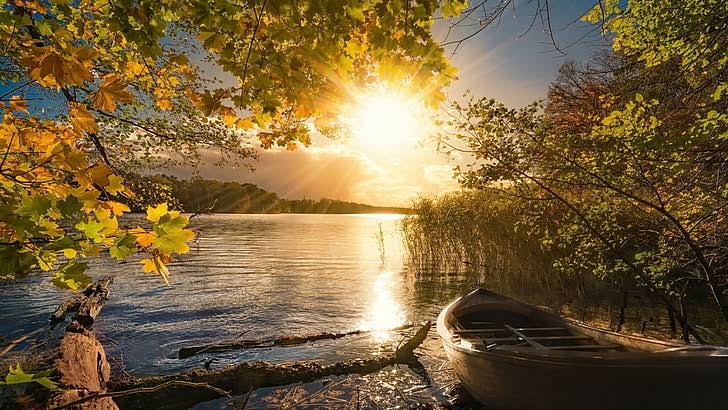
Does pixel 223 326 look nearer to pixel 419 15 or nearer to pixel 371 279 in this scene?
pixel 371 279

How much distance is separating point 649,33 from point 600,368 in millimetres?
5126

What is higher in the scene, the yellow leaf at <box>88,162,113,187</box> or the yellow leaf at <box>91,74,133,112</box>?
the yellow leaf at <box>91,74,133,112</box>

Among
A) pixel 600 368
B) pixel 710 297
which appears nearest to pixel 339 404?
pixel 600 368

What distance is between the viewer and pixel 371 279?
18.6 m

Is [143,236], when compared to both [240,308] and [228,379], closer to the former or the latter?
[228,379]

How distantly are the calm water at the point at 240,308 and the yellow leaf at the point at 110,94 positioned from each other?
285 inches

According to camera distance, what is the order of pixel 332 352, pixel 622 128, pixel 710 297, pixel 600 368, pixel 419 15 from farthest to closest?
pixel 710 297 < pixel 332 352 < pixel 622 128 < pixel 600 368 < pixel 419 15

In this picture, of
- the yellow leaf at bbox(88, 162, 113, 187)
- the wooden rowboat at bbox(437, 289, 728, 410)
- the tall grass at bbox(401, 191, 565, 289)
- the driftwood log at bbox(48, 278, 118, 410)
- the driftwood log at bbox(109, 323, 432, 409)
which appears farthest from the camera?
the tall grass at bbox(401, 191, 565, 289)

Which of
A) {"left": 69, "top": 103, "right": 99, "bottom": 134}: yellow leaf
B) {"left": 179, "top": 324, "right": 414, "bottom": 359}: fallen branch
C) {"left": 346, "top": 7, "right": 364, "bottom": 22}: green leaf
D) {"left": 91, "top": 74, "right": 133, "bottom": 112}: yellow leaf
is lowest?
{"left": 179, "top": 324, "right": 414, "bottom": 359}: fallen branch

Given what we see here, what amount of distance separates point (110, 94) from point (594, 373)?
5.32 meters

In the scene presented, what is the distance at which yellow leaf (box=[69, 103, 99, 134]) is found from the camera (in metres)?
1.80

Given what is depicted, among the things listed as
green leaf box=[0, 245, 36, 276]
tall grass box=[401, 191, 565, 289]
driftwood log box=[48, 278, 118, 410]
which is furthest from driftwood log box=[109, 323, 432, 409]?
tall grass box=[401, 191, 565, 289]

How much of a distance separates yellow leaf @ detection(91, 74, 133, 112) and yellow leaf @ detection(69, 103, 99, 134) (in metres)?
0.07

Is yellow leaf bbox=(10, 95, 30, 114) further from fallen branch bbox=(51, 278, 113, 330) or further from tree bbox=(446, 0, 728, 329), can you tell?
fallen branch bbox=(51, 278, 113, 330)
